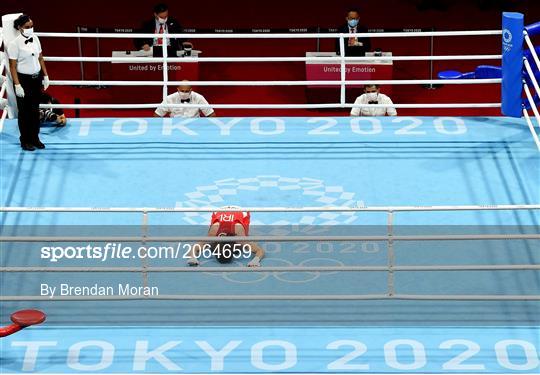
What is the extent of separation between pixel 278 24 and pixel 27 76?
606 centimetres

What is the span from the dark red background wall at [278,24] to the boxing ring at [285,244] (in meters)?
3.15

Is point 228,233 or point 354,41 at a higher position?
point 354,41

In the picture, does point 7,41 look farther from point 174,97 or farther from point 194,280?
point 194,280

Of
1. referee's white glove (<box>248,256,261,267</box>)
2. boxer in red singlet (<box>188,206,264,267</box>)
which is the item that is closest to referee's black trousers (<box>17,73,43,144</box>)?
boxer in red singlet (<box>188,206,264,267</box>)

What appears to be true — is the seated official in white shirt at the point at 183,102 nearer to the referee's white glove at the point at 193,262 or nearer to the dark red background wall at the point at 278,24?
the dark red background wall at the point at 278,24

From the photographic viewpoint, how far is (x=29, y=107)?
1113 centimetres

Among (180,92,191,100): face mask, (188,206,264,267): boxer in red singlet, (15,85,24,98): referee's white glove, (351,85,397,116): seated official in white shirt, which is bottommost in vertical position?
(188,206,264,267): boxer in red singlet

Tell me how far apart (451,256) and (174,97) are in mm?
3875

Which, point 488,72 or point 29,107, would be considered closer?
point 29,107

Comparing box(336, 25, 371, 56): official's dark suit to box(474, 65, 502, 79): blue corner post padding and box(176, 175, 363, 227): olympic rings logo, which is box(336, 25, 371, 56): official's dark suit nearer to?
box(474, 65, 502, 79): blue corner post padding

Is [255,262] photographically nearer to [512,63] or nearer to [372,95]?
[372,95]

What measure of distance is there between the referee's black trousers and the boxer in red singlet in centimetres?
225

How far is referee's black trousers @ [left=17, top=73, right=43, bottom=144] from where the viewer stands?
1107 centimetres

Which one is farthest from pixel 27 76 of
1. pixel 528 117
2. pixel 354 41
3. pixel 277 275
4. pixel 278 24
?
pixel 278 24
